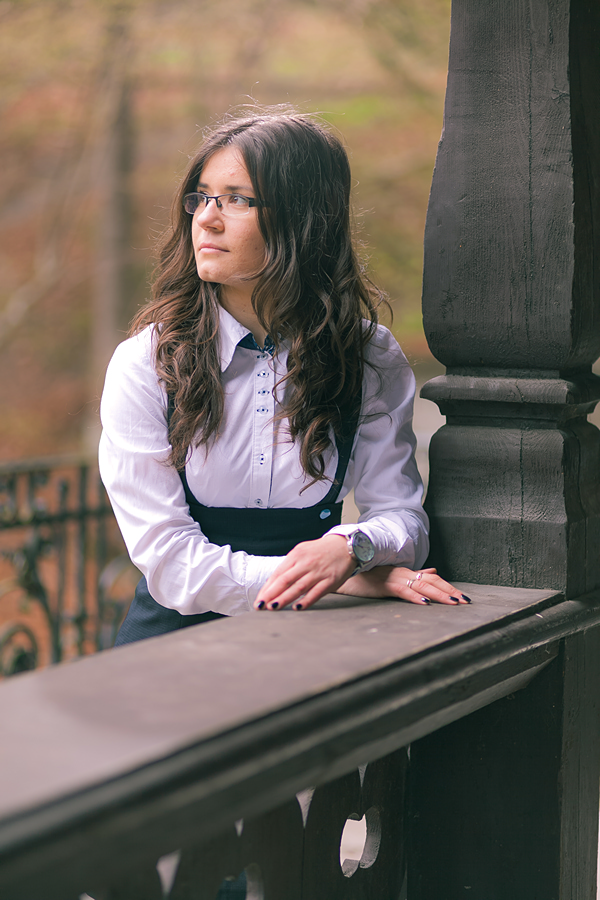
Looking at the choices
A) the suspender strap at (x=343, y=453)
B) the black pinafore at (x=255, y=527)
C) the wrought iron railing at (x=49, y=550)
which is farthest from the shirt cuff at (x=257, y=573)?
the wrought iron railing at (x=49, y=550)

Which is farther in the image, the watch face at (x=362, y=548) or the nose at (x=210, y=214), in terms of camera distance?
the nose at (x=210, y=214)

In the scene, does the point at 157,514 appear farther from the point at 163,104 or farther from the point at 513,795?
the point at 163,104

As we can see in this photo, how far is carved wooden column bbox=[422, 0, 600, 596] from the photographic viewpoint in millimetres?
1673

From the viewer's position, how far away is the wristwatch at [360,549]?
1.60 meters

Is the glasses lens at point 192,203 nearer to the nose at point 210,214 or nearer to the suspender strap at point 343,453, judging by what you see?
the nose at point 210,214

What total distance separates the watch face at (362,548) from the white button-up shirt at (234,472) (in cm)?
2

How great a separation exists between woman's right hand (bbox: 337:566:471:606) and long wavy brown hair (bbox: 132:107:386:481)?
0.27 m

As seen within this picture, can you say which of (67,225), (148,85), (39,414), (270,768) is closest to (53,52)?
(148,85)

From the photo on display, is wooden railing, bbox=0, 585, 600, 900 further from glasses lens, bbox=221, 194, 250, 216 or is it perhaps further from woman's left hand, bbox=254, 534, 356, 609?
glasses lens, bbox=221, 194, 250, 216

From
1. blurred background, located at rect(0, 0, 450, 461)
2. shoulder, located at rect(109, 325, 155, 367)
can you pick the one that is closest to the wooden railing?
shoulder, located at rect(109, 325, 155, 367)

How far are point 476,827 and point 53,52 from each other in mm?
8335

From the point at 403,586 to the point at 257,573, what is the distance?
284 millimetres

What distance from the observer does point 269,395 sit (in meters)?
1.85

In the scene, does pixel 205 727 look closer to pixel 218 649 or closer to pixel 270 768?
pixel 270 768
